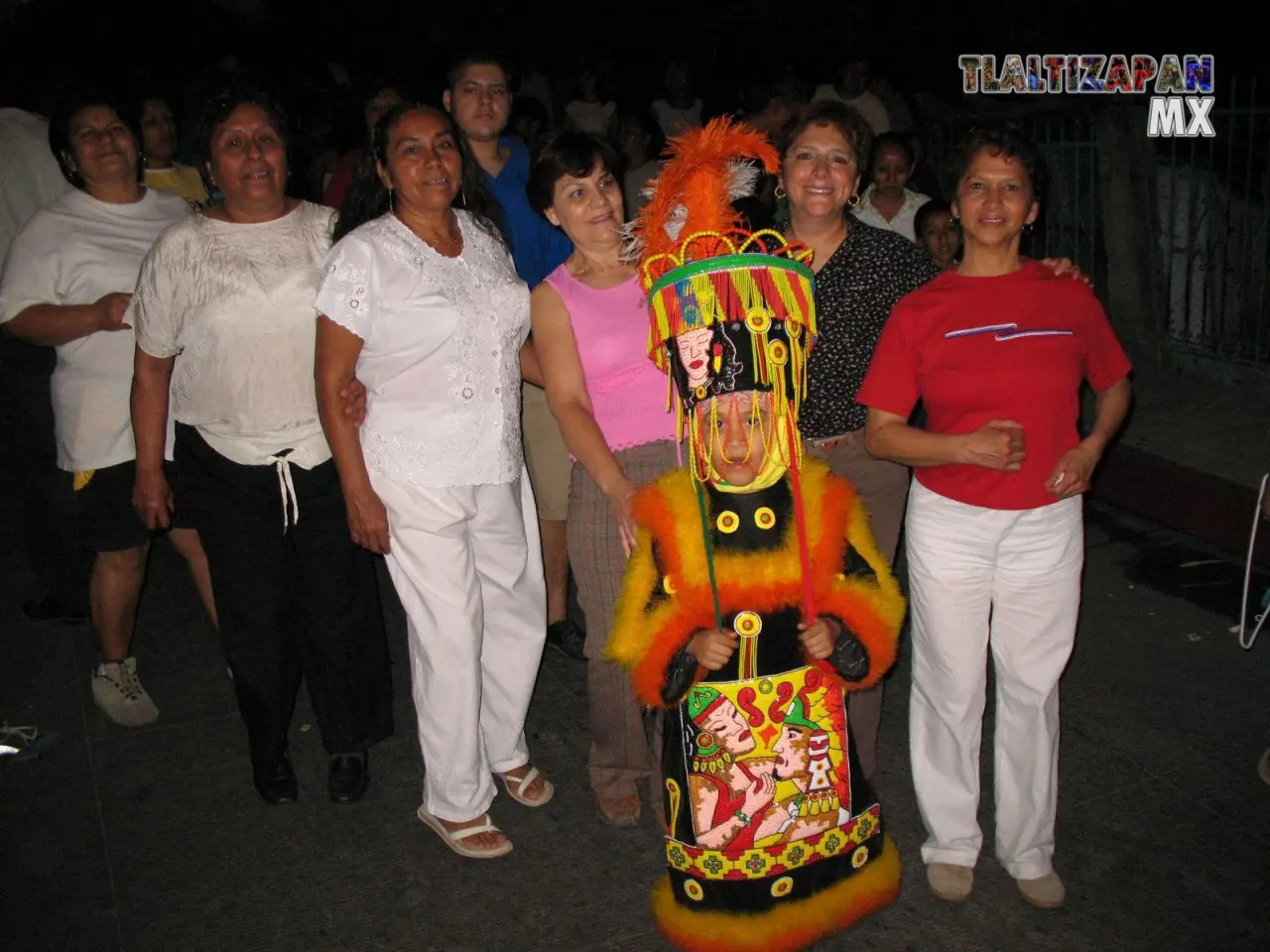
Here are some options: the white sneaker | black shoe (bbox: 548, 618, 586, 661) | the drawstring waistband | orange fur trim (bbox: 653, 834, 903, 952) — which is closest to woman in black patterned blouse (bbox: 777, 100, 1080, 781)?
orange fur trim (bbox: 653, 834, 903, 952)

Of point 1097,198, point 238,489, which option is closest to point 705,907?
point 238,489

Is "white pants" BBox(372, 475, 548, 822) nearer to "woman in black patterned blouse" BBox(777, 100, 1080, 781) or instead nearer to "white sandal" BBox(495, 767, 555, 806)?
"white sandal" BBox(495, 767, 555, 806)

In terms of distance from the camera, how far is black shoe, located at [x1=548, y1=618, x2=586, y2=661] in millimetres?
4680

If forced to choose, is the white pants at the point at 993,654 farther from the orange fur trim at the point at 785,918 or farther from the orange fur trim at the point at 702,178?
the orange fur trim at the point at 702,178

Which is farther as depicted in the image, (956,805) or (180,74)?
(180,74)

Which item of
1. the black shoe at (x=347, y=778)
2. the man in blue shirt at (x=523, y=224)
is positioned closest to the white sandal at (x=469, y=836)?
the black shoe at (x=347, y=778)

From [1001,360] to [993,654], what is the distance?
0.76 m

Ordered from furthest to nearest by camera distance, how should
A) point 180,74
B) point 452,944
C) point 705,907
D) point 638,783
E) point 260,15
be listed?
point 260,15, point 180,74, point 638,783, point 452,944, point 705,907

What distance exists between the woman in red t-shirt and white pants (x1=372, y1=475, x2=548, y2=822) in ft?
3.65

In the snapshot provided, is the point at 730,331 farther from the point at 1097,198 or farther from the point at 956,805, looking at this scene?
the point at 1097,198

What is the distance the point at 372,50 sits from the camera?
65.5 feet

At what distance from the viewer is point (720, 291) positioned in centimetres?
269

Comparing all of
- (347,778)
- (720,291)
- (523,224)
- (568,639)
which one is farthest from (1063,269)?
(347,778)

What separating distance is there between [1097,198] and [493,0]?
14.6m
